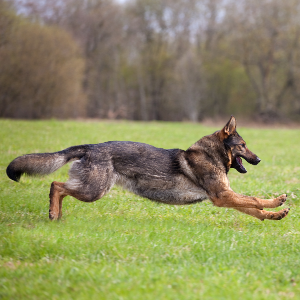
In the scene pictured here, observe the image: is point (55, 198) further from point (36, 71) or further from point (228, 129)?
point (36, 71)

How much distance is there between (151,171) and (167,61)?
1638 inches

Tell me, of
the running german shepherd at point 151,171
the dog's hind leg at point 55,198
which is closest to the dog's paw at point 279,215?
the running german shepherd at point 151,171

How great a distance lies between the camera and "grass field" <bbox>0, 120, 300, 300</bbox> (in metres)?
3.41

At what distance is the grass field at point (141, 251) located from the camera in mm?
3406

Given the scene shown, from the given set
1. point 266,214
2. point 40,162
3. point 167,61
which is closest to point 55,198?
point 40,162

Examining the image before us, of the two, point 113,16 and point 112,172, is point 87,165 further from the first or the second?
point 113,16

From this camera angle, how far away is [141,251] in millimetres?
4367

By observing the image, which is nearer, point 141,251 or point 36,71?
point 141,251

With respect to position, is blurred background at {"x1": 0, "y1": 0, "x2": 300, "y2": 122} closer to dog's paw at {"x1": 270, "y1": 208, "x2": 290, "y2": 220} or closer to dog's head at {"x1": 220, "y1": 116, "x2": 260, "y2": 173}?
dog's head at {"x1": 220, "y1": 116, "x2": 260, "y2": 173}

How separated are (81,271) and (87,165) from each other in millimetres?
2158

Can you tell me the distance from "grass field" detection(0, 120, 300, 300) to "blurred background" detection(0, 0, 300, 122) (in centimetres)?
2511

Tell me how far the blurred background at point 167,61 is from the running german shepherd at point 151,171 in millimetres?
25239

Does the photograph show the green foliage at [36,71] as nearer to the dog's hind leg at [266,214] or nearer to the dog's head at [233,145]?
the dog's head at [233,145]

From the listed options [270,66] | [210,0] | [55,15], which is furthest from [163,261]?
[210,0]
